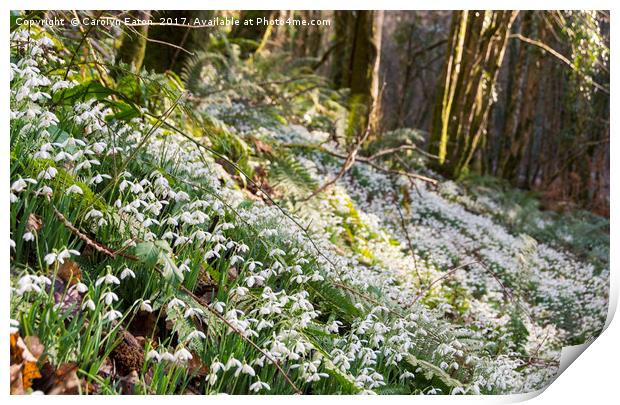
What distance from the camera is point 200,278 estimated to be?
2.56m

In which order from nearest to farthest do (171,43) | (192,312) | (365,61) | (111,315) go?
(111,315) < (192,312) < (171,43) < (365,61)

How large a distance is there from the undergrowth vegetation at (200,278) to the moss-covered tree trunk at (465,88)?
286 cm

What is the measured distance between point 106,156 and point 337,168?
335 cm

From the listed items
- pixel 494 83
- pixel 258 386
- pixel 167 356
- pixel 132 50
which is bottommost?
pixel 258 386

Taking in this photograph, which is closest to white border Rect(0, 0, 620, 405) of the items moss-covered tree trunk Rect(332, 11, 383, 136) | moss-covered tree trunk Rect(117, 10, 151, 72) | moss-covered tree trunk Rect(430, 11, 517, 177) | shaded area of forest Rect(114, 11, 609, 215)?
shaded area of forest Rect(114, 11, 609, 215)

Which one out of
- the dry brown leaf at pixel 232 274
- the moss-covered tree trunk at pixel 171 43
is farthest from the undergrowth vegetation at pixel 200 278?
the moss-covered tree trunk at pixel 171 43

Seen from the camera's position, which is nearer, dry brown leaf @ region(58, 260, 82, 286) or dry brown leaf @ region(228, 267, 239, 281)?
dry brown leaf @ region(58, 260, 82, 286)

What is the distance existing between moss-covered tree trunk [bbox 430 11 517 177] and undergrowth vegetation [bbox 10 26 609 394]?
286 centimetres

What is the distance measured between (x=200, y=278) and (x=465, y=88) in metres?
5.88

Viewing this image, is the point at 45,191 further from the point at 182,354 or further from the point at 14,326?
the point at 182,354

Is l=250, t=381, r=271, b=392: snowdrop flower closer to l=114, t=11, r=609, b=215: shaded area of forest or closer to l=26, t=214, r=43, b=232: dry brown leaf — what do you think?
l=26, t=214, r=43, b=232: dry brown leaf

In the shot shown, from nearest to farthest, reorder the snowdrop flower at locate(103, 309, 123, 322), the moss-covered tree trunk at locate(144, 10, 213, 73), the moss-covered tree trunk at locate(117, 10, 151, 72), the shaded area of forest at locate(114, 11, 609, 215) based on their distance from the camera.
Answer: the snowdrop flower at locate(103, 309, 123, 322) → the moss-covered tree trunk at locate(117, 10, 151, 72) → the moss-covered tree trunk at locate(144, 10, 213, 73) → the shaded area of forest at locate(114, 11, 609, 215)

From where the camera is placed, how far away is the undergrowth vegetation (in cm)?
204
